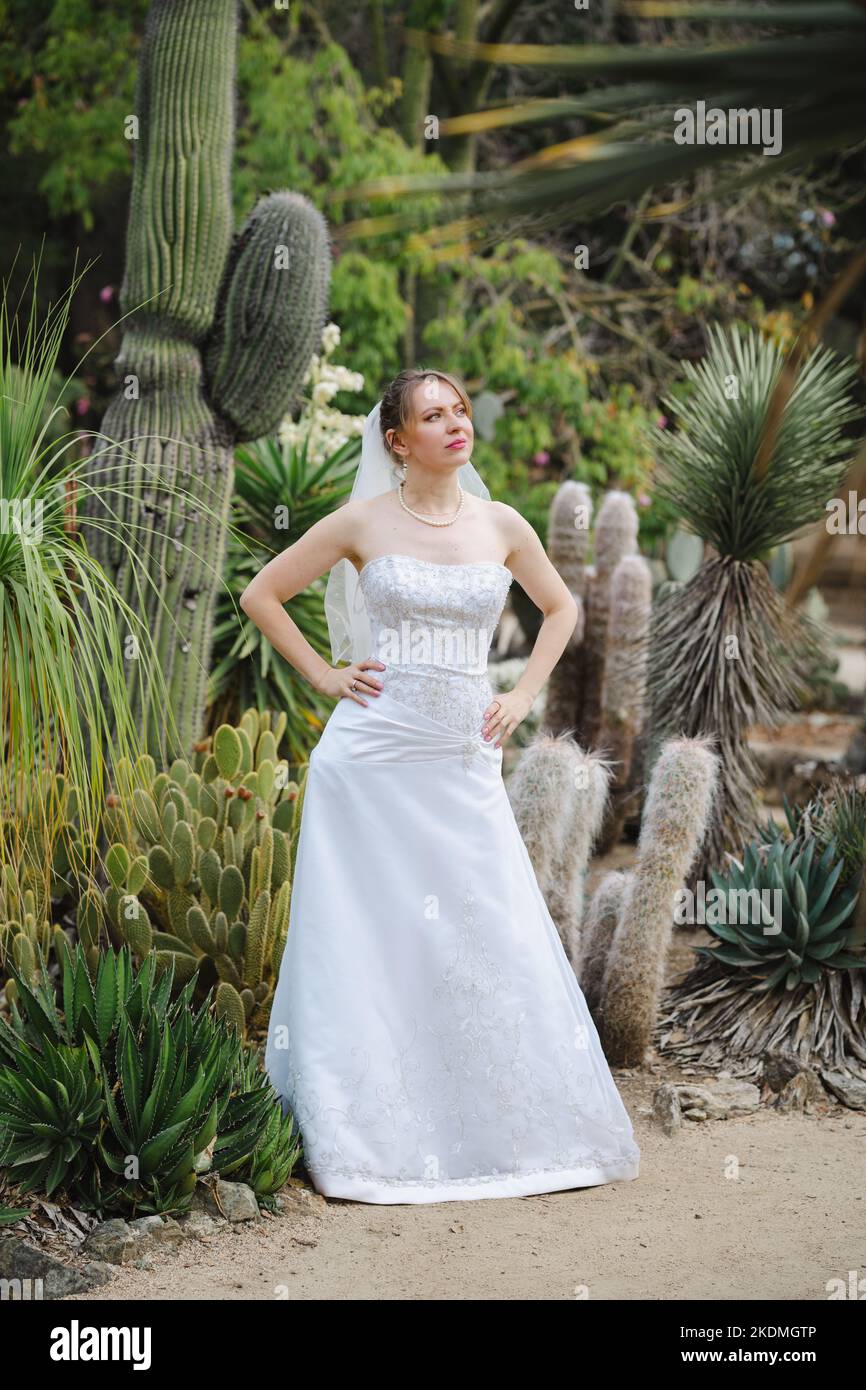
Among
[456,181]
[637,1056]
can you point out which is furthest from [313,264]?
[456,181]

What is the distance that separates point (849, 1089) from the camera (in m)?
4.75

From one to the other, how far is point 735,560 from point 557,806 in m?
2.00

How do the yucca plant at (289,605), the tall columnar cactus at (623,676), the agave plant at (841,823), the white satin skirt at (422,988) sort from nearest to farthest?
the white satin skirt at (422,988)
the agave plant at (841,823)
the yucca plant at (289,605)
the tall columnar cactus at (623,676)

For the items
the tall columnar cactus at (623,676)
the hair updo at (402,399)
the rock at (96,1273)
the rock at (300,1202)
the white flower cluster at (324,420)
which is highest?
the white flower cluster at (324,420)

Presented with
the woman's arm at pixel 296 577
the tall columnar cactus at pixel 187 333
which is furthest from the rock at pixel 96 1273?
the tall columnar cactus at pixel 187 333

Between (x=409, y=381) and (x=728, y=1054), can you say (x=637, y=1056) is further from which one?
(x=409, y=381)

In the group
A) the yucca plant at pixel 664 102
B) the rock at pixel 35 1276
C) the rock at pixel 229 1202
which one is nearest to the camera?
the yucca plant at pixel 664 102

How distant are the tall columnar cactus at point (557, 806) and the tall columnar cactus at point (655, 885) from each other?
0.66 ft

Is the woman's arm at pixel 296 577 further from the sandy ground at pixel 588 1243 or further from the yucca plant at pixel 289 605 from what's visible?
the yucca plant at pixel 289 605

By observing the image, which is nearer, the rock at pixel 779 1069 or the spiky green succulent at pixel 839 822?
the rock at pixel 779 1069

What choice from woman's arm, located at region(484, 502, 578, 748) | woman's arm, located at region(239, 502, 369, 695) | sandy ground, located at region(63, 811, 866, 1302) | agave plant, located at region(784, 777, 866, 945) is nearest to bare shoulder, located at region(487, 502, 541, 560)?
woman's arm, located at region(484, 502, 578, 748)

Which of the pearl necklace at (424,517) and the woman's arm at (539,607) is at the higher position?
the pearl necklace at (424,517)

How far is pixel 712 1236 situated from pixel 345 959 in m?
1.20

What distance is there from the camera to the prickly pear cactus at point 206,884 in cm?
465
